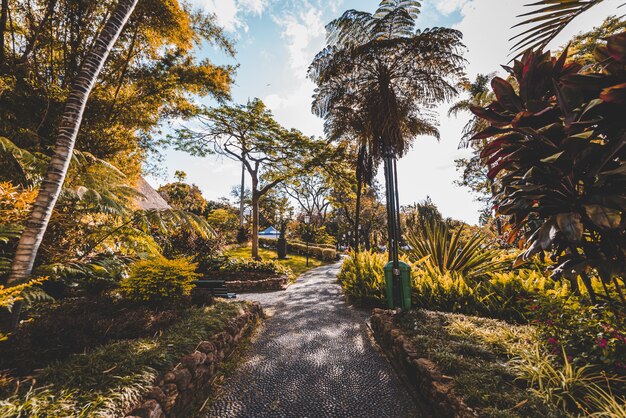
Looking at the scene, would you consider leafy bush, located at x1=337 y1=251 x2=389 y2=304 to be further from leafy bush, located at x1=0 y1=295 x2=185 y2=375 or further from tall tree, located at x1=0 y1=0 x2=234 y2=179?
tall tree, located at x1=0 y1=0 x2=234 y2=179

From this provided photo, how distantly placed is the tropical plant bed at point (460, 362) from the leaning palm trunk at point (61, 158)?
4737 mm

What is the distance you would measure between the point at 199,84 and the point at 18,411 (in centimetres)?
870

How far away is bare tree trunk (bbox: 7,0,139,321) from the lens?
278cm

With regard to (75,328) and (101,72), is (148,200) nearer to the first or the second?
(101,72)

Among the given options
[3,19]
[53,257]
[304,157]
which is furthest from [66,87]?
[304,157]

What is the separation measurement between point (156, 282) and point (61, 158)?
2349 mm

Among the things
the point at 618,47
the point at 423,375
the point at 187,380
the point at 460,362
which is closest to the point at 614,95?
the point at 618,47

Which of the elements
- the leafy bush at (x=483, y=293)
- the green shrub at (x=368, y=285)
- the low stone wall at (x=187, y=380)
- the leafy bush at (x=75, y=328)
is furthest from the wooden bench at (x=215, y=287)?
the leafy bush at (x=483, y=293)

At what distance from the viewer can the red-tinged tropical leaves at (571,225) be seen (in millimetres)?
1663

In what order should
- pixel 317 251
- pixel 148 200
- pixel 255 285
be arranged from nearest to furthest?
pixel 255 285
pixel 148 200
pixel 317 251

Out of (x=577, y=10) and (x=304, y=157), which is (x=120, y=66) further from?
(x=577, y=10)

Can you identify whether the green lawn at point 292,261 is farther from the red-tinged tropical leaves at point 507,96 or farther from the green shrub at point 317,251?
the red-tinged tropical leaves at point 507,96

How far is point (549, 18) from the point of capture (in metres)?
1.78

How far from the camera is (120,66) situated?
6.77 meters
